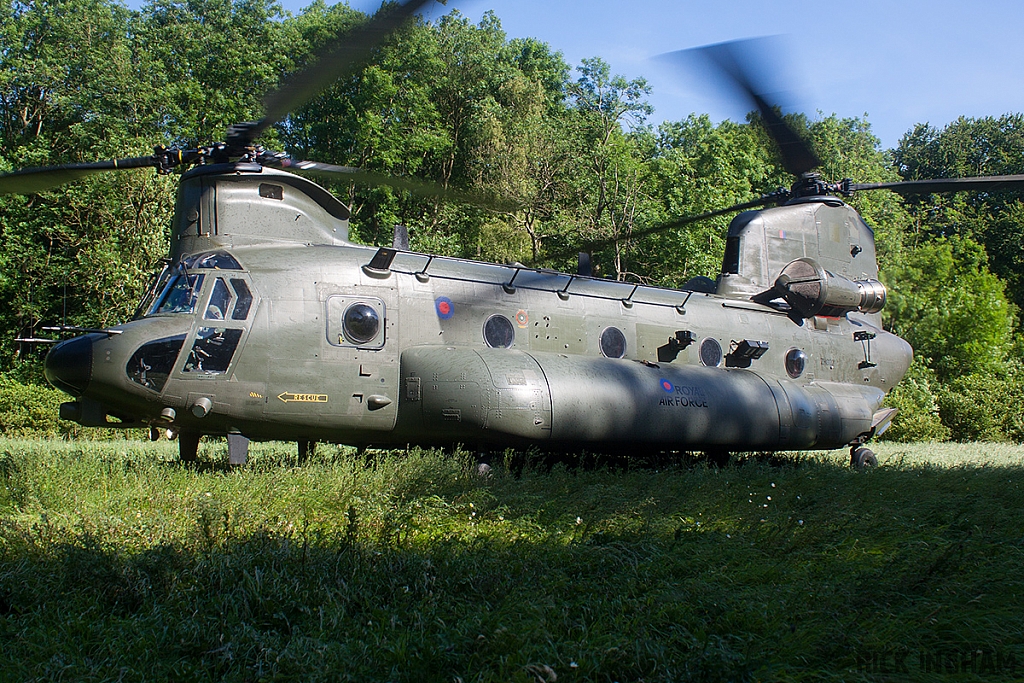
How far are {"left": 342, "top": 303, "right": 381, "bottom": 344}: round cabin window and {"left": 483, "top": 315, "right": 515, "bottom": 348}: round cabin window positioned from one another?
1.46 meters

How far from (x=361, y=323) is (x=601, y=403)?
296 centimetres

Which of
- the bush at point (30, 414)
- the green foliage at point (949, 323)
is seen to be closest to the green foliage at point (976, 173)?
the green foliage at point (949, 323)

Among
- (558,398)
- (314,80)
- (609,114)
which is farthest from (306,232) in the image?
(609,114)

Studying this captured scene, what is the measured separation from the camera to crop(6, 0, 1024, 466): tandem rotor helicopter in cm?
856

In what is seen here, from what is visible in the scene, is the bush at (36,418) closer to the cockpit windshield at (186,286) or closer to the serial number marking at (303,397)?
the cockpit windshield at (186,286)

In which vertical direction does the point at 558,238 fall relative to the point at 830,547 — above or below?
above

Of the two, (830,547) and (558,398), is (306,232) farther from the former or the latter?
(830,547)

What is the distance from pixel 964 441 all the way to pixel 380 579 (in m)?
21.6

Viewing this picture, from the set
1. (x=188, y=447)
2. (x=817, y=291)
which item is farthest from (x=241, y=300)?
(x=817, y=291)

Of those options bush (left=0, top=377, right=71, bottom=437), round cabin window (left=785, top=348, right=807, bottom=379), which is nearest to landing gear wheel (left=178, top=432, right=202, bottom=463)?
round cabin window (left=785, top=348, right=807, bottom=379)

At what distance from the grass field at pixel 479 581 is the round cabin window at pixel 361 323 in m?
1.88

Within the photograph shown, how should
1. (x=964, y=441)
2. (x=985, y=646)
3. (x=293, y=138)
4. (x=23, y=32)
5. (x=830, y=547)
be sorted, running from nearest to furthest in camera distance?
1. (x=985, y=646)
2. (x=830, y=547)
3. (x=964, y=441)
4. (x=23, y=32)
5. (x=293, y=138)

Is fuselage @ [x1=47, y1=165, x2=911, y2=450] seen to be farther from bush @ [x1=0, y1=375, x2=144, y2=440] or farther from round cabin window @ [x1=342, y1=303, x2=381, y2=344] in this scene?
bush @ [x1=0, y1=375, x2=144, y2=440]

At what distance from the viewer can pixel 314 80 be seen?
7664 millimetres
